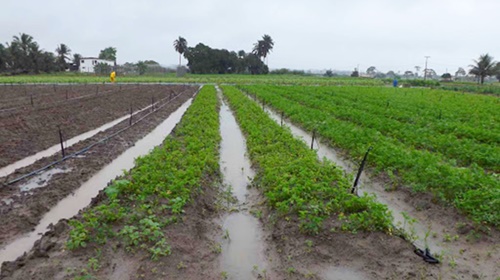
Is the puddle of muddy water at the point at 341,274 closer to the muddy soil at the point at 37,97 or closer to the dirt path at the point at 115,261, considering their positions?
the dirt path at the point at 115,261

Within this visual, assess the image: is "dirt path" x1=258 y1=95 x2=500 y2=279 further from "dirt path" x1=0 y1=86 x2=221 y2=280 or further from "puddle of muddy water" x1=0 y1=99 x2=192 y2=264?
"puddle of muddy water" x1=0 y1=99 x2=192 y2=264

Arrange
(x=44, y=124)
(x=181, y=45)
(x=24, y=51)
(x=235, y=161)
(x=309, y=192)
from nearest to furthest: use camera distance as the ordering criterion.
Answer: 1. (x=309, y=192)
2. (x=235, y=161)
3. (x=44, y=124)
4. (x=24, y=51)
5. (x=181, y=45)

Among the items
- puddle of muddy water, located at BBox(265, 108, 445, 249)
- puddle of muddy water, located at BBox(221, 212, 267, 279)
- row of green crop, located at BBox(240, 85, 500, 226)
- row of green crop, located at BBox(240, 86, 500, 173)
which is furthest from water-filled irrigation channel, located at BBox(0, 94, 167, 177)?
row of green crop, located at BBox(240, 86, 500, 173)

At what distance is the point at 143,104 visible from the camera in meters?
22.6

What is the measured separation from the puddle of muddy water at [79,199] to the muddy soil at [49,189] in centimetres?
13

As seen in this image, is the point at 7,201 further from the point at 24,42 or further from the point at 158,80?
the point at 24,42

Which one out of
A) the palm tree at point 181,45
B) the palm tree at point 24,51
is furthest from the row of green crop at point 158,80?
the palm tree at point 181,45

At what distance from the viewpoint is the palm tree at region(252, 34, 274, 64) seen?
9144cm

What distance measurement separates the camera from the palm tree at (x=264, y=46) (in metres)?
91.4

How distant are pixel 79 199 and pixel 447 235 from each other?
23.7ft

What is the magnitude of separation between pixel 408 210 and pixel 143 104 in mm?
19686

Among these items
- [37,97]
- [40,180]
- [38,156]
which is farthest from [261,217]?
[37,97]

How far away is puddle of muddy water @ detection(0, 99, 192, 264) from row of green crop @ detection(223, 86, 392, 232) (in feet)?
12.7

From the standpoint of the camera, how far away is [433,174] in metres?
6.96
